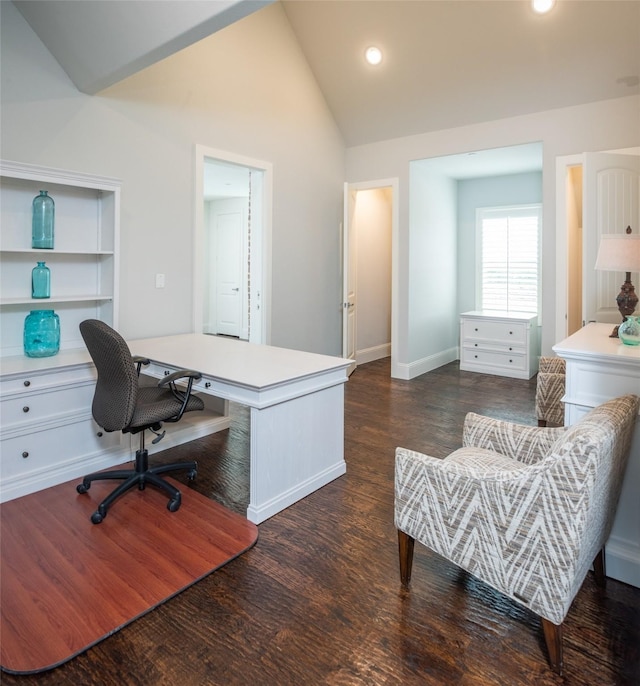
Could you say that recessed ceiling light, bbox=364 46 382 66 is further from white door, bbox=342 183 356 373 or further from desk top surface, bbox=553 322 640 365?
desk top surface, bbox=553 322 640 365

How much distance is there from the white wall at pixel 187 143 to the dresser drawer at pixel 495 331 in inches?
72.9

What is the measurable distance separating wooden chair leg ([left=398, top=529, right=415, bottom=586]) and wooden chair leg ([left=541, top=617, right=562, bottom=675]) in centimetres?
53

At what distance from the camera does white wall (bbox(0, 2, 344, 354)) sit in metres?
2.93

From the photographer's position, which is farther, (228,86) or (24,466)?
A: (228,86)

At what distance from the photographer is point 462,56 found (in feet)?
13.9

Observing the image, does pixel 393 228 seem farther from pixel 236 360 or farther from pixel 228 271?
pixel 228 271

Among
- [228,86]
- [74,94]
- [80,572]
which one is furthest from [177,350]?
[228,86]

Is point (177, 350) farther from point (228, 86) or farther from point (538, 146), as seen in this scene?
point (538, 146)

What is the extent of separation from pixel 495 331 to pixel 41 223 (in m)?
5.01

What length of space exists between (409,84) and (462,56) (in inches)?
23.8

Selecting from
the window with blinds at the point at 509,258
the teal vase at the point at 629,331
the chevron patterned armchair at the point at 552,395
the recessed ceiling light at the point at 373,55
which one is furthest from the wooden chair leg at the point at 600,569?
the window with blinds at the point at 509,258

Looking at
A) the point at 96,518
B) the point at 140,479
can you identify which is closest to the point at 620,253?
the point at 140,479

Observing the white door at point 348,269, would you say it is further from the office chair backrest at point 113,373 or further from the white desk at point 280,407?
the office chair backrest at point 113,373

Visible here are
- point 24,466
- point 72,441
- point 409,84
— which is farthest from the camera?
point 409,84
